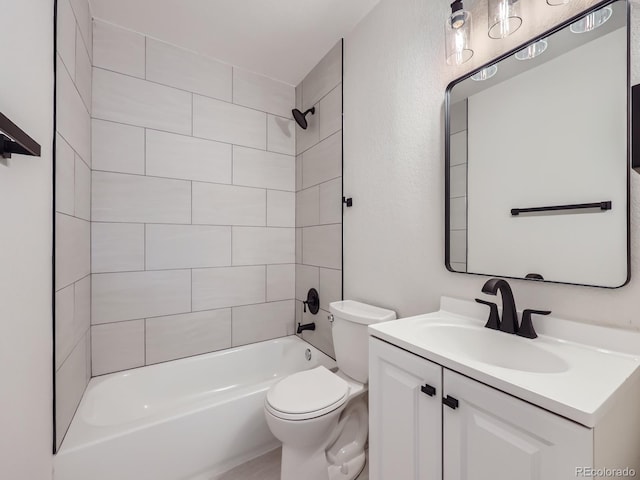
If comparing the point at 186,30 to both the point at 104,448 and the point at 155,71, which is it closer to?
the point at 155,71

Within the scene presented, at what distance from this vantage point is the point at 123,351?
1882 millimetres

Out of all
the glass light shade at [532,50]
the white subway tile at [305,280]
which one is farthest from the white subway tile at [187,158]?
the glass light shade at [532,50]

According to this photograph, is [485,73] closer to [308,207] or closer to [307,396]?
[308,207]

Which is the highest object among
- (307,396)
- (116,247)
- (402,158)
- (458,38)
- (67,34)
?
(67,34)

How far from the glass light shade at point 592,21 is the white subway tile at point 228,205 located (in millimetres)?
1974

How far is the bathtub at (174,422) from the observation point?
4.25 ft

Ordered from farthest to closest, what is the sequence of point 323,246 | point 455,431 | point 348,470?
1. point 323,246
2. point 348,470
3. point 455,431

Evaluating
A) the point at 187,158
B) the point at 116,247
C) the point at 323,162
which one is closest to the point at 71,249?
the point at 116,247

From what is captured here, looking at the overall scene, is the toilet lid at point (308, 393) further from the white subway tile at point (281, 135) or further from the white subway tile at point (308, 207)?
the white subway tile at point (281, 135)

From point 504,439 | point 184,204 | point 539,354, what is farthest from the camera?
point 184,204

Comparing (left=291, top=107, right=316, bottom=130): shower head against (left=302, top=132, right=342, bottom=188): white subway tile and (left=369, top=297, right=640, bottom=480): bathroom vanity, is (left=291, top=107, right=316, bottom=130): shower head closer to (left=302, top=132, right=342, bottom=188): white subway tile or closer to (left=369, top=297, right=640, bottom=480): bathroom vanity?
(left=302, top=132, right=342, bottom=188): white subway tile

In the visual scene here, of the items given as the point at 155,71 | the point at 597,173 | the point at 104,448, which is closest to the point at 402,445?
the point at 597,173

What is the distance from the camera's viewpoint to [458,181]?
50.7 inches

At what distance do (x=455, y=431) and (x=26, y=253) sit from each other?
141 cm
